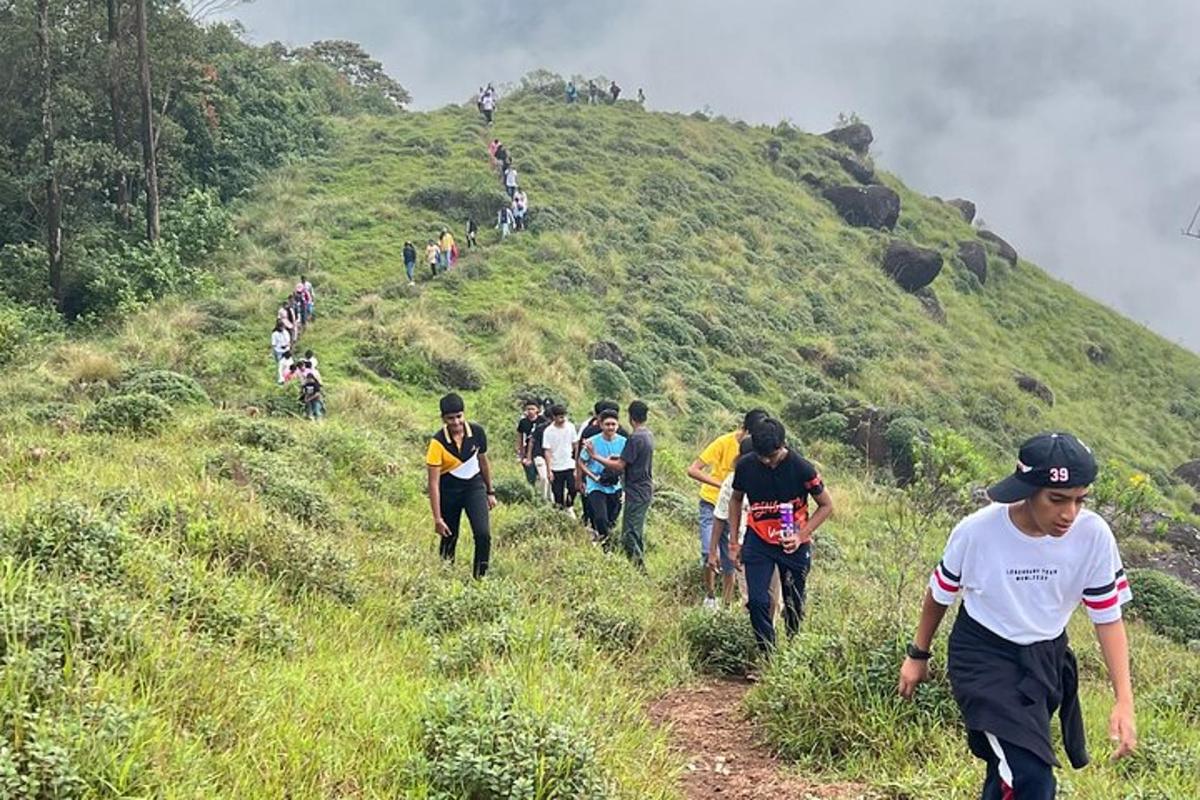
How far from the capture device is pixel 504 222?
2689 centimetres

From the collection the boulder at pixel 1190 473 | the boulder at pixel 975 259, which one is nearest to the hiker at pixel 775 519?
the boulder at pixel 1190 473

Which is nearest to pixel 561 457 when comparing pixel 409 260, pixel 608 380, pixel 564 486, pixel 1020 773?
pixel 564 486

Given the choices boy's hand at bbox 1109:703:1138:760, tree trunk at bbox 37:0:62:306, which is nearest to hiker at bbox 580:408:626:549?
boy's hand at bbox 1109:703:1138:760

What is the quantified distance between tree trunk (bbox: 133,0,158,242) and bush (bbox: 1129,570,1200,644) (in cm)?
2155

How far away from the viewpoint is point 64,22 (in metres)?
23.2

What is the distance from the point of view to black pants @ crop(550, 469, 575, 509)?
9461 mm

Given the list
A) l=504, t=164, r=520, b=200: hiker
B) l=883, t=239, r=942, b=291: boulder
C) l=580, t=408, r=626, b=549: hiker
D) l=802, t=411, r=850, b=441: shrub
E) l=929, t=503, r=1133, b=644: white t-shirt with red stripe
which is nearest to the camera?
l=929, t=503, r=1133, b=644: white t-shirt with red stripe

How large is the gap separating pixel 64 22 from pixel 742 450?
24660mm

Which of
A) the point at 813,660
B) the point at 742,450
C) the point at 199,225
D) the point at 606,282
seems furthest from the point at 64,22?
the point at 813,660

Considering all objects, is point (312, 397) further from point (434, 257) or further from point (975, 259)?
point (975, 259)

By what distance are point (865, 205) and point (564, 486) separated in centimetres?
3834

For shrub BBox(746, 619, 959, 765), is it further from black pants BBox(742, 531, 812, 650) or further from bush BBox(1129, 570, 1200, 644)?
bush BBox(1129, 570, 1200, 644)

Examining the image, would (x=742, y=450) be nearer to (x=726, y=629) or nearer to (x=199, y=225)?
(x=726, y=629)

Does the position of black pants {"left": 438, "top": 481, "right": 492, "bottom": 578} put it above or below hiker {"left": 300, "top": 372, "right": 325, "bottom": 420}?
below
